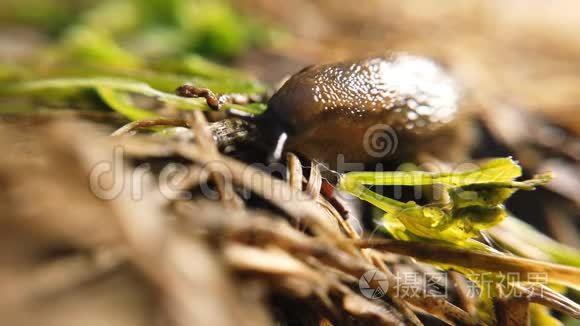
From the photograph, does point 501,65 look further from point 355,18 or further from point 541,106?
point 355,18

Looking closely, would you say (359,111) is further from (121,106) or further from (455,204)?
(121,106)

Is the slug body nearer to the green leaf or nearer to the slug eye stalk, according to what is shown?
the slug eye stalk

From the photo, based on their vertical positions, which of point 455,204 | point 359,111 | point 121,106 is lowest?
point 455,204

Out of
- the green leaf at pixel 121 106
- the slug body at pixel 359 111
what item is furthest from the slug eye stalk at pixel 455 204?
the green leaf at pixel 121 106

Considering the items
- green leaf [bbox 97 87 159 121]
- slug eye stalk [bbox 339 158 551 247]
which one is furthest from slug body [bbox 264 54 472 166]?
green leaf [bbox 97 87 159 121]

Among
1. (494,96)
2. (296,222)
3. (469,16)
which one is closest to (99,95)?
(296,222)

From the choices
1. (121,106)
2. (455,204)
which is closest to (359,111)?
(455,204)

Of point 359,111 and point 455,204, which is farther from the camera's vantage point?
point 359,111
